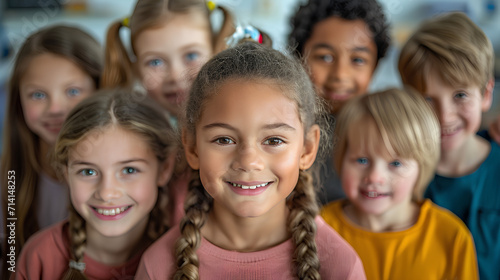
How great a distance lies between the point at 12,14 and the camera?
88.5 inches

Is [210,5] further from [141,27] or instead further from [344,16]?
[344,16]

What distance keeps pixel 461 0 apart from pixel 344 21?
1632mm

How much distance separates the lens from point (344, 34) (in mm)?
1478

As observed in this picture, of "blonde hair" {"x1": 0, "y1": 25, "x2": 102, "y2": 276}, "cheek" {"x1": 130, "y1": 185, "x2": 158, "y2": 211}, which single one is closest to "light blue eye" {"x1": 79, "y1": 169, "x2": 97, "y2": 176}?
"cheek" {"x1": 130, "y1": 185, "x2": 158, "y2": 211}

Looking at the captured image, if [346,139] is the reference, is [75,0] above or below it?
above

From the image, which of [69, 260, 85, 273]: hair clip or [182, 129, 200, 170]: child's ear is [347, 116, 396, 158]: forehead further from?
[69, 260, 85, 273]: hair clip

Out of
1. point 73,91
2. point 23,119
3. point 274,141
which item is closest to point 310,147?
point 274,141

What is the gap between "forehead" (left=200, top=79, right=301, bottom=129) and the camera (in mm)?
886

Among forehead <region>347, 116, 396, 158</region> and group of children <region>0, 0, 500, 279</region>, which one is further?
forehead <region>347, 116, 396, 158</region>

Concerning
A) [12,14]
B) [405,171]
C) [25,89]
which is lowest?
[405,171]

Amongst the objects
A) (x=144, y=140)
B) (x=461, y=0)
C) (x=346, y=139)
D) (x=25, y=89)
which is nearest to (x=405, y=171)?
(x=346, y=139)

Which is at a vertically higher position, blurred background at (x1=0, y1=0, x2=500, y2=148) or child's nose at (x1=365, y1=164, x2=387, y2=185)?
blurred background at (x1=0, y1=0, x2=500, y2=148)

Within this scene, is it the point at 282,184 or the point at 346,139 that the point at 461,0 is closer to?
the point at 346,139

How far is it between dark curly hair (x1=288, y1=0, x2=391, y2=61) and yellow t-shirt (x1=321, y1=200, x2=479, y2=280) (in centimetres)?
60
